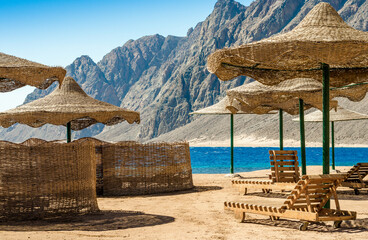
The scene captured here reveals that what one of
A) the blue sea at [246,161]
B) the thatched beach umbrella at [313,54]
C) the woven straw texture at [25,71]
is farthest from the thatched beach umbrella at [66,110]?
the blue sea at [246,161]

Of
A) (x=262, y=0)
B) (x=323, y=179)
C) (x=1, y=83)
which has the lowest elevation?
(x=323, y=179)

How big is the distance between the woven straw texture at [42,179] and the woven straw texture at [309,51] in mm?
2283

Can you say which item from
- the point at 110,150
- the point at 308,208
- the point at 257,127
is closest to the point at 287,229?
the point at 308,208

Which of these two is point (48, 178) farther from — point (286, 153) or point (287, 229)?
point (286, 153)

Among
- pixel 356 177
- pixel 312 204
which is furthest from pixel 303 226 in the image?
pixel 356 177

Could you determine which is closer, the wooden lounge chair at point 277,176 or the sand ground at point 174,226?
the sand ground at point 174,226

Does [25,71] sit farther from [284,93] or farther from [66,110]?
[284,93]

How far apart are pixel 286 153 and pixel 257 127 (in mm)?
80937

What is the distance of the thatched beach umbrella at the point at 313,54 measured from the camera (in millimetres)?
5438

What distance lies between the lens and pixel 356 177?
31.3 ft

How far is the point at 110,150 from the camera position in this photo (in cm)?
967

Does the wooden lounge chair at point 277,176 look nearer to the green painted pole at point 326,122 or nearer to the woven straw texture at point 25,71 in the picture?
the green painted pole at point 326,122

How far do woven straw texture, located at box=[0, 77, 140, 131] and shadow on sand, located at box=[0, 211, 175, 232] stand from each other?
349 cm

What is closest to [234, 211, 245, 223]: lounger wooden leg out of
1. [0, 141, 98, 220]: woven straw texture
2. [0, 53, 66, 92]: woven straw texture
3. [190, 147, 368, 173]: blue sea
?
[0, 141, 98, 220]: woven straw texture
